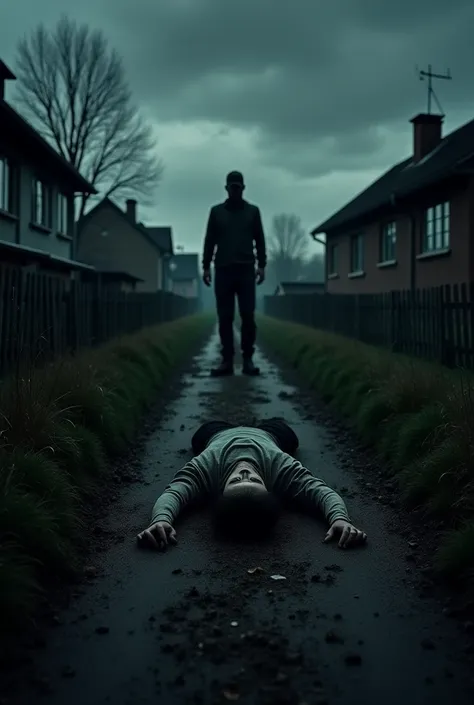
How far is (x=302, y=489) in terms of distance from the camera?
445 cm

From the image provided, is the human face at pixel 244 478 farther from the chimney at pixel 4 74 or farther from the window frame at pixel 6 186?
the chimney at pixel 4 74

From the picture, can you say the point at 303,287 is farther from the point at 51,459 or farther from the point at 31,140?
the point at 51,459

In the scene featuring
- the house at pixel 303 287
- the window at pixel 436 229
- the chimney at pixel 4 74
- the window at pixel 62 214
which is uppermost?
the chimney at pixel 4 74

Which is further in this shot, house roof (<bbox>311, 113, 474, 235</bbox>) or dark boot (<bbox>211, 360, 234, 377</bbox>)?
house roof (<bbox>311, 113, 474, 235</bbox>)

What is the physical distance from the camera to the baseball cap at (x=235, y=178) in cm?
985

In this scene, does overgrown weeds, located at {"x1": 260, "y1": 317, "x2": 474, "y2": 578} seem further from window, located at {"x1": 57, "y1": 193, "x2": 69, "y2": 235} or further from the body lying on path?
window, located at {"x1": 57, "y1": 193, "x2": 69, "y2": 235}

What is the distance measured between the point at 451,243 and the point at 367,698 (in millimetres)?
14766

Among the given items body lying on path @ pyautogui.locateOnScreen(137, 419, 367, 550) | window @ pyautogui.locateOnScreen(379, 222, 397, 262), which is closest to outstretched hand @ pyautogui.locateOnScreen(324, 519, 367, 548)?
body lying on path @ pyautogui.locateOnScreen(137, 419, 367, 550)

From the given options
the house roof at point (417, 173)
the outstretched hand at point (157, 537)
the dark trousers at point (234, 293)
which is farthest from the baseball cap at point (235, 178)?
the outstretched hand at point (157, 537)

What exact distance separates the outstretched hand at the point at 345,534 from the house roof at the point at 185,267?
3317 inches

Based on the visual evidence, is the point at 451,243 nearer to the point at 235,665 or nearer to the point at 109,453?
the point at 109,453

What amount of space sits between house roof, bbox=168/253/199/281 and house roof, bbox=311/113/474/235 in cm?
5901

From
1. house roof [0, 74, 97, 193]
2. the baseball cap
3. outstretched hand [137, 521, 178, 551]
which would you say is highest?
house roof [0, 74, 97, 193]

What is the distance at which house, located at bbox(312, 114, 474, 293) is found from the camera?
605 inches
